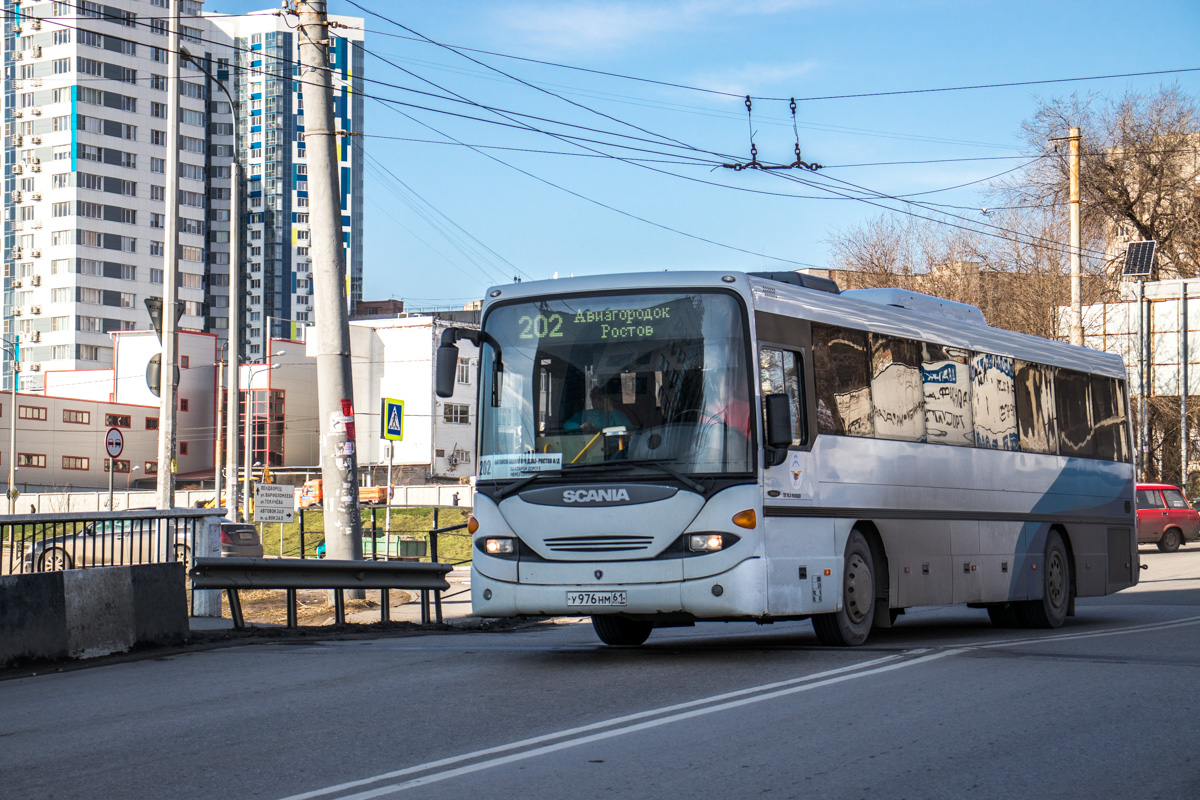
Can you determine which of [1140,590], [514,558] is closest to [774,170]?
[1140,590]

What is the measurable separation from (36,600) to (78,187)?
11157 centimetres

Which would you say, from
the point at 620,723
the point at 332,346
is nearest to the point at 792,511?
the point at 620,723

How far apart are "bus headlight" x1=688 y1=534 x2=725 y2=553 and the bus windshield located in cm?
50

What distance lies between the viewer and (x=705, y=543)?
34.4ft

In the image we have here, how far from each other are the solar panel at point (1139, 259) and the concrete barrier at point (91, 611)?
126 feet

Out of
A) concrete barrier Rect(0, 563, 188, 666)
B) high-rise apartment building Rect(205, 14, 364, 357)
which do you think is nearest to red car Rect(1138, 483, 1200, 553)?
concrete barrier Rect(0, 563, 188, 666)

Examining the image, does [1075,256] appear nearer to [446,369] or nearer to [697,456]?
[697,456]

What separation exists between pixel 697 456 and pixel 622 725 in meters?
3.29

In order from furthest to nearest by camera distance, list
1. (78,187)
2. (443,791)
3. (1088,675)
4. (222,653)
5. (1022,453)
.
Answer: (78,187) → (1022,453) → (222,653) → (1088,675) → (443,791)

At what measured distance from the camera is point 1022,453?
15.6 m

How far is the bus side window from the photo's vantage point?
10969 mm

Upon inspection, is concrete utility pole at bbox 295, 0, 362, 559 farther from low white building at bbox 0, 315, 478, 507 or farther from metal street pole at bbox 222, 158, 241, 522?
low white building at bbox 0, 315, 478, 507

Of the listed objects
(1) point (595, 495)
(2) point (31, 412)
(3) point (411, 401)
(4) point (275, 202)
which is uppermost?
(4) point (275, 202)

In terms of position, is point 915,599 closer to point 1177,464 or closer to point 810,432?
point 810,432
